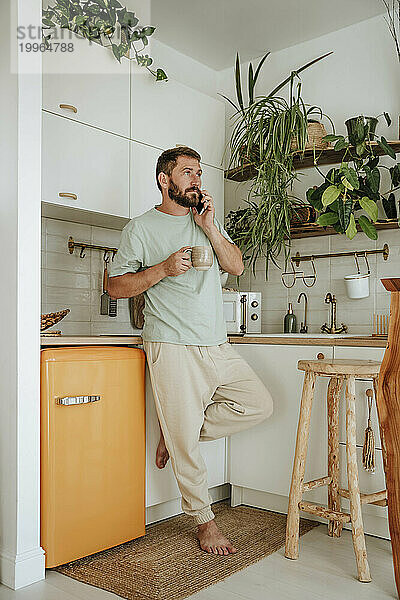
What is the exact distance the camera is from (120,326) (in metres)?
3.63

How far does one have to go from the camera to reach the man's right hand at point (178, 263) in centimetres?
260

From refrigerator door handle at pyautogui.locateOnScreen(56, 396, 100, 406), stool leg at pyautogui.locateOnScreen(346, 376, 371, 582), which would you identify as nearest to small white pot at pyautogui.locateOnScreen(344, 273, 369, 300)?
stool leg at pyautogui.locateOnScreen(346, 376, 371, 582)

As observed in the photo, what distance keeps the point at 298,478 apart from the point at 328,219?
4.70 ft

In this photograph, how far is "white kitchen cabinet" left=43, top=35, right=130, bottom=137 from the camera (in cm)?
294

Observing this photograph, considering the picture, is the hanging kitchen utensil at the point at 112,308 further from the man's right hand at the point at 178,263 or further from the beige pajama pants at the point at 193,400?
the man's right hand at the point at 178,263

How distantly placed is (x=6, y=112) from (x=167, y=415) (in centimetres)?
138

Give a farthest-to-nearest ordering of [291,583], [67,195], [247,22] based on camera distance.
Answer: [247,22], [67,195], [291,583]

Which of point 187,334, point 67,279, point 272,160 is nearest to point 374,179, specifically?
point 272,160

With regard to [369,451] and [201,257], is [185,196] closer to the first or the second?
[201,257]

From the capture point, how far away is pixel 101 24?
123 inches

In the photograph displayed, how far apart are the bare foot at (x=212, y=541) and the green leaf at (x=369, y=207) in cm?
172

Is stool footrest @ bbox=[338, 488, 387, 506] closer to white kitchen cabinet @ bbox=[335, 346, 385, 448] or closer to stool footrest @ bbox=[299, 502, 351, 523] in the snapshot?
stool footrest @ bbox=[299, 502, 351, 523]

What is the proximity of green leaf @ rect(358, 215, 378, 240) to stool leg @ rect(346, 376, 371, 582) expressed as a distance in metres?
1.07

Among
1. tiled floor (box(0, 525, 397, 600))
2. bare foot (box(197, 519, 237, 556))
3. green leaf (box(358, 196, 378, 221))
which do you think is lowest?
tiled floor (box(0, 525, 397, 600))
